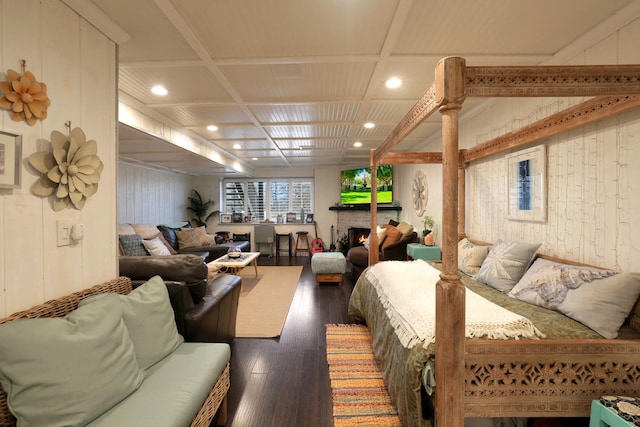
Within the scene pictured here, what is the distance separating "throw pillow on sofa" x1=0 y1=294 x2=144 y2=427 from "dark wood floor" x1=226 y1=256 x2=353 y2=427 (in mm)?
885

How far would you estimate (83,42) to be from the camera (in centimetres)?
154

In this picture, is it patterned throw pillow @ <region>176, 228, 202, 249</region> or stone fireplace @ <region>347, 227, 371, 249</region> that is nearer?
patterned throw pillow @ <region>176, 228, 202, 249</region>

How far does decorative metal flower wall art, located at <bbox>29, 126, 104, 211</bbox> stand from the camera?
129cm

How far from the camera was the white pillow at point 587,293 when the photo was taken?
57.7 inches

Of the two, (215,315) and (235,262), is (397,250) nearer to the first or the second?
(235,262)

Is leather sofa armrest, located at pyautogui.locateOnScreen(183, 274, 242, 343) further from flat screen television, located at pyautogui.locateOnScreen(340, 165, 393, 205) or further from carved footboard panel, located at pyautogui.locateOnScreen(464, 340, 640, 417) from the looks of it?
flat screen television, located at pyautogui.locateOnScreen(340, 165, 393, 205)

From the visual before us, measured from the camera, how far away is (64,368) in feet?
3.33

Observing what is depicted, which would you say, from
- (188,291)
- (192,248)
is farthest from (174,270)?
(192,248)

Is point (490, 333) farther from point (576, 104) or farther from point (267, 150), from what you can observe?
point (267, 150)

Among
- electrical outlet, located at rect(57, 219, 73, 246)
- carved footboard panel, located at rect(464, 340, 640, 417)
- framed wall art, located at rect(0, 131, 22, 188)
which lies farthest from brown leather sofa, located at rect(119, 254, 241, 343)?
carved footboard panel, located at rect(464, 340, 640, 417)

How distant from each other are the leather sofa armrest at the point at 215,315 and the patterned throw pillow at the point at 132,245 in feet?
7.63

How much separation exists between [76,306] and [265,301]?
8.51ft

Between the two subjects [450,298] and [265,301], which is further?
[265,301]

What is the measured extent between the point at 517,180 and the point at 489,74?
5.89ft
